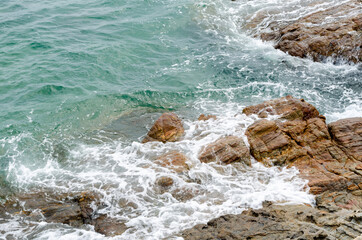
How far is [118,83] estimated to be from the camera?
19266 millimetres

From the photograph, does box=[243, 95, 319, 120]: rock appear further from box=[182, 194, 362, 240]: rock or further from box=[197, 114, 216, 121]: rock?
box=[182, 194, 362, 240]: rock

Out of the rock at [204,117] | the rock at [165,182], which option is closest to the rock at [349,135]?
the rock at [204,117]

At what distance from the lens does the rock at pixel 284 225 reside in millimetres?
7430

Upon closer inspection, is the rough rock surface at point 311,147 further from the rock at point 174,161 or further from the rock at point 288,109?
the rock at point 174,161

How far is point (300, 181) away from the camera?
11.0 m

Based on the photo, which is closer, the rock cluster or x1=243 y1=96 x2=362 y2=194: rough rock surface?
the rock cluster

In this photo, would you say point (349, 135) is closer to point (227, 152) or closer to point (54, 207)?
point (227, 152)

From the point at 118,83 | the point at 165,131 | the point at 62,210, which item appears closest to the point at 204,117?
the point at 165,131

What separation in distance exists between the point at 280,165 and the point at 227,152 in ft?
6.87

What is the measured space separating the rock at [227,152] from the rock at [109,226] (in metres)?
4.16

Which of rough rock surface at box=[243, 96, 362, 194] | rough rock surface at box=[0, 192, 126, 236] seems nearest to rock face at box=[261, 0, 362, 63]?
rough rock surface at box=[243, 96, 362, 194]

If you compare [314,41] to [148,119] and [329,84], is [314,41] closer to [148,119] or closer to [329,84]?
[329,84]

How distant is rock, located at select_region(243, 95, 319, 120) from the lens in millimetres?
13680

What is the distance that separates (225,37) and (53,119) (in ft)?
48.5
